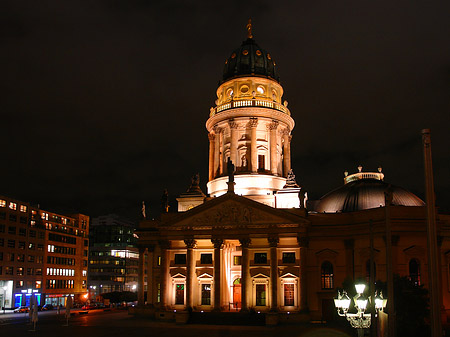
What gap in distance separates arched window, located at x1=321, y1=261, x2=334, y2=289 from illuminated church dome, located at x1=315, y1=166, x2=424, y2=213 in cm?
782

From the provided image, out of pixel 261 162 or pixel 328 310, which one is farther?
pixel 261 162

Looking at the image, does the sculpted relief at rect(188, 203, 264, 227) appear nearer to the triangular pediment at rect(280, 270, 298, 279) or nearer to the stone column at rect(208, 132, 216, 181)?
the triangular pediment at rect(280, 270, 298, 279)

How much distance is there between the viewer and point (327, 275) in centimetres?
5944

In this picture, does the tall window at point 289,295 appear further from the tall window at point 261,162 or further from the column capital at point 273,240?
the tall window at point 261,162

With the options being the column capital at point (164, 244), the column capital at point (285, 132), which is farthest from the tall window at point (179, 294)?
the column capital at point (285, 132)

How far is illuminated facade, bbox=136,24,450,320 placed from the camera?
184ft

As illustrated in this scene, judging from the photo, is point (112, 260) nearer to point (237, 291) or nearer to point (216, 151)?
point (216, 151)

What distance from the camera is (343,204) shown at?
65.1 meters

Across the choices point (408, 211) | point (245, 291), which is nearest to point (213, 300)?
point (245, 291)

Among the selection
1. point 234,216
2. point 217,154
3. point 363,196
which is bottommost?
point 234,216

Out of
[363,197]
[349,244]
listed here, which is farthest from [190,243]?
[363,197]

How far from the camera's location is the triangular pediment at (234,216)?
5831cm

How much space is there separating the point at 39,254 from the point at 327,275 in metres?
60.3

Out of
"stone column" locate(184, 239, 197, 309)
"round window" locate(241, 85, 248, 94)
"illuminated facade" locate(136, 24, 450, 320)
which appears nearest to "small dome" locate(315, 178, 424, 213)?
"illuminated facade" locate(136, 24, 450, 320)
